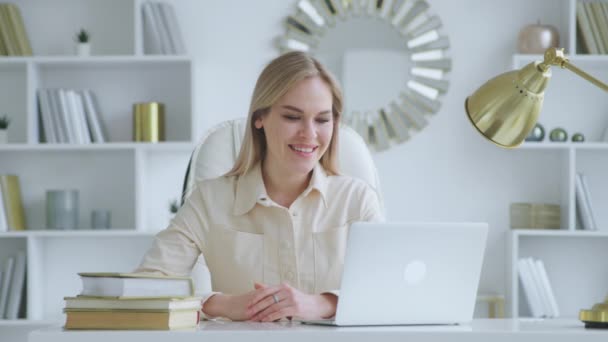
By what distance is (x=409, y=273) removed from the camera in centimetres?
153

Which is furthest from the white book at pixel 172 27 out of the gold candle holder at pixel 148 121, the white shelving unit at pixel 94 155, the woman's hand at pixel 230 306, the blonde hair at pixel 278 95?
the woman's hand at pixel 230 306

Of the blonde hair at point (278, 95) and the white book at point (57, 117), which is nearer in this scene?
the blonde hair at point (278, 95)

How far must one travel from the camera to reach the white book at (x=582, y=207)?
371 centimetres

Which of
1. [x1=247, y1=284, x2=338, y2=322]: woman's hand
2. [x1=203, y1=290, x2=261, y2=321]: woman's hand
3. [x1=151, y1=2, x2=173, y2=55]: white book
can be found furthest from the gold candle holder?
[x1=247, y1=284, x2=338, y2=322]: woman's hand

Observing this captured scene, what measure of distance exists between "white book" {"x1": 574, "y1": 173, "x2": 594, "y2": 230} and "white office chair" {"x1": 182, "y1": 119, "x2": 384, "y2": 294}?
4.81ft

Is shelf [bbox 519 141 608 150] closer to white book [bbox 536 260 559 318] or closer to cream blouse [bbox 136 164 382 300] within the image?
white book [bbox 536 260 559 318]

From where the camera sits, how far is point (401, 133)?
153 inches

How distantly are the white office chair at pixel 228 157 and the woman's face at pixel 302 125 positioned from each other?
321mm

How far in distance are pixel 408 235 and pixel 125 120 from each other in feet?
8.59

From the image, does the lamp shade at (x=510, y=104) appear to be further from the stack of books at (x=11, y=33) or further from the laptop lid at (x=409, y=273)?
the stack of books at (x=11, y=33)

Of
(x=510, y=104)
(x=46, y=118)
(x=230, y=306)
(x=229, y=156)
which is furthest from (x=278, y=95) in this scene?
(x=46, y=118)

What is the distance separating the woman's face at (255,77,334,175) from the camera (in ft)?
7.08

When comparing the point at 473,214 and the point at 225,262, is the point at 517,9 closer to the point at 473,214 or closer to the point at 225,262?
the point at 473,214

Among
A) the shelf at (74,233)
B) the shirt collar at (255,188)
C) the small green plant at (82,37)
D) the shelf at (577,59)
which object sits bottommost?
the shelf at (74,233)
